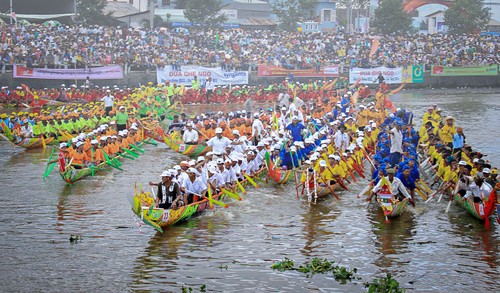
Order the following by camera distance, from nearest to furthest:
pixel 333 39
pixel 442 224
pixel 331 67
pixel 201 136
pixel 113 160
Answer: pixel 442 224 < pixel 113 160 < pixel 201 136 < pixel 331 67 < pixel 333 39

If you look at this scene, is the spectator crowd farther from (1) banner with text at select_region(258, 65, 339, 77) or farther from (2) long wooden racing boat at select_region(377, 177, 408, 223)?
(2) long wooden racing boat at select_region(377, 177, 408, 223)

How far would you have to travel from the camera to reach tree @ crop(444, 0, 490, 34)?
48688 mm

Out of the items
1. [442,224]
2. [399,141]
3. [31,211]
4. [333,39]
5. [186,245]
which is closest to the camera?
[186,245]

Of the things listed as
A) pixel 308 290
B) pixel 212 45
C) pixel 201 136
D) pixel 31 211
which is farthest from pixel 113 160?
pixel 212 45

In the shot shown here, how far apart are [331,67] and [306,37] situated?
205 inches

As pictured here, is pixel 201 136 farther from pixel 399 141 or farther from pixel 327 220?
pixel 327 220

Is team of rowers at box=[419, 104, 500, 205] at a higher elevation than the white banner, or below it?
below

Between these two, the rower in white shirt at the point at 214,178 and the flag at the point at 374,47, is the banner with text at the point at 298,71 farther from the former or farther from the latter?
the rower in white shirt at the point at 214,178

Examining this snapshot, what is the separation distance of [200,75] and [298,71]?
18.9 ft

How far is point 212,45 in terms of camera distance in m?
41.6

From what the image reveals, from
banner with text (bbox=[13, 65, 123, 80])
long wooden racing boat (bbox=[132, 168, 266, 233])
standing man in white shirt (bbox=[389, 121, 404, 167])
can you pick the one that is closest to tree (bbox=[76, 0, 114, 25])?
banner with text (bbox=[13, 65, 123, 80])

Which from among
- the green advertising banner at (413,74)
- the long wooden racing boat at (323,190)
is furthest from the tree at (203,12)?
the long wooden racing boat at (323,190)

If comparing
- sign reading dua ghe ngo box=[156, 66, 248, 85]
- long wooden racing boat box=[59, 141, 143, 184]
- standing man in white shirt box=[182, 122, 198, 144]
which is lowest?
long wooden racing boat box=[59, 141, 143, 184]

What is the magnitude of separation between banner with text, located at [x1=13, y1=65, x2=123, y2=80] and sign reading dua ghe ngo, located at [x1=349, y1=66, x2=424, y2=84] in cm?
1269
